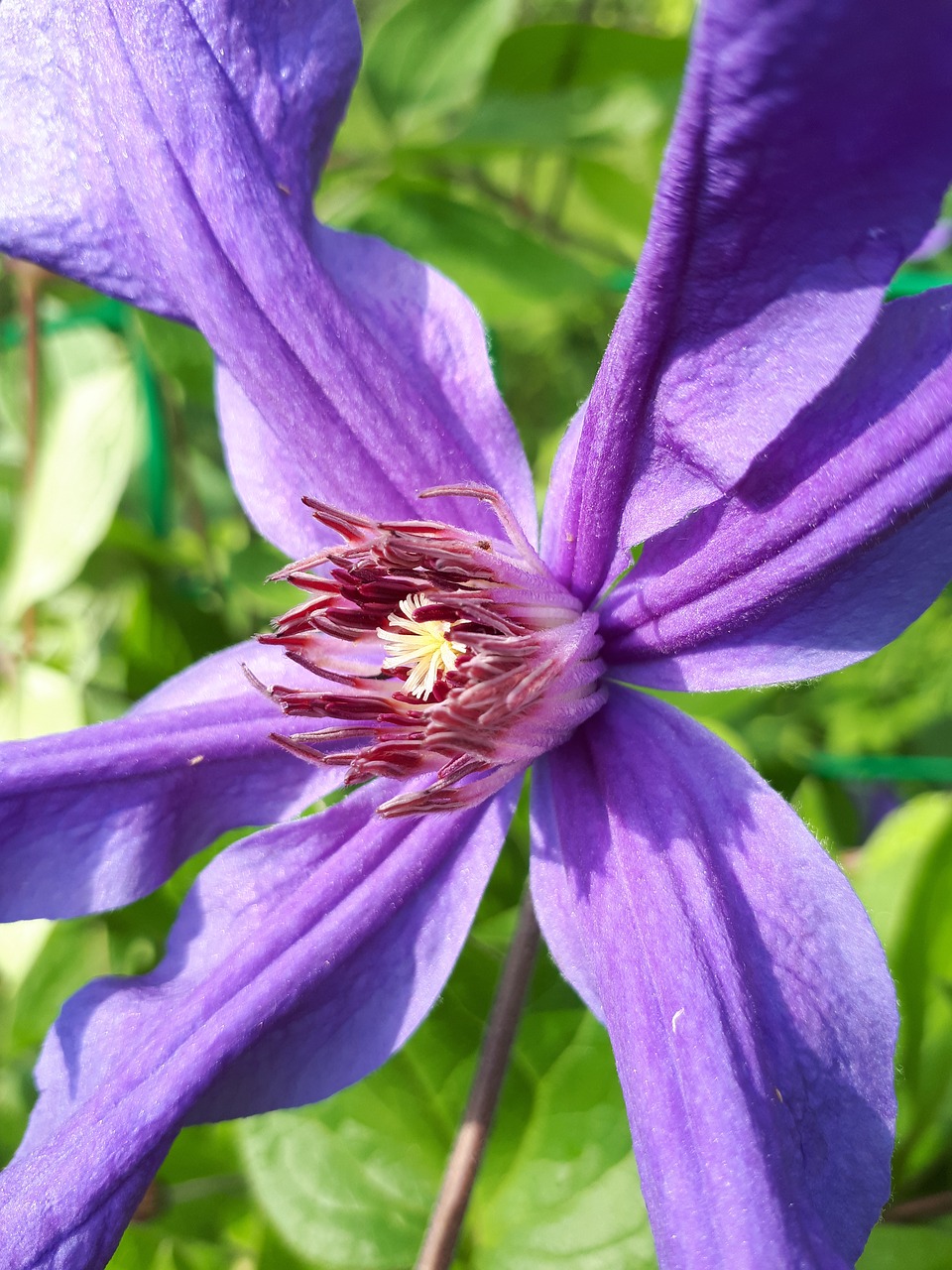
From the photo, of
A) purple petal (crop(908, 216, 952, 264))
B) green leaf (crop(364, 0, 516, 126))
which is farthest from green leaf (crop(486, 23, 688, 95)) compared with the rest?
purple petal (crop(908, 216, 952, 264))

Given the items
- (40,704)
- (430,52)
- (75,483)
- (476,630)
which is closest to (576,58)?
(430,52)

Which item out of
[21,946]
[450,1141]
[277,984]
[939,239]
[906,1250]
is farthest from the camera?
[939,239]

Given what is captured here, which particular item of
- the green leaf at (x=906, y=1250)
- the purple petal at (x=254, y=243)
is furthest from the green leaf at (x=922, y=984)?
the purple petal at (x=254, y=243)

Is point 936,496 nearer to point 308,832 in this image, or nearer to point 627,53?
point 308,832

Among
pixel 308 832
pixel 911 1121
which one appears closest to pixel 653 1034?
pixel 308 832

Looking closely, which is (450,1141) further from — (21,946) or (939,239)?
(939,239)

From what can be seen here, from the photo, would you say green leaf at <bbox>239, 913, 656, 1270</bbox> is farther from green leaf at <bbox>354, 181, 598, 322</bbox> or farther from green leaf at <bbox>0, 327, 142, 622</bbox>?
green leaf at <bbox>354, 181, 598, 322</bbox>
